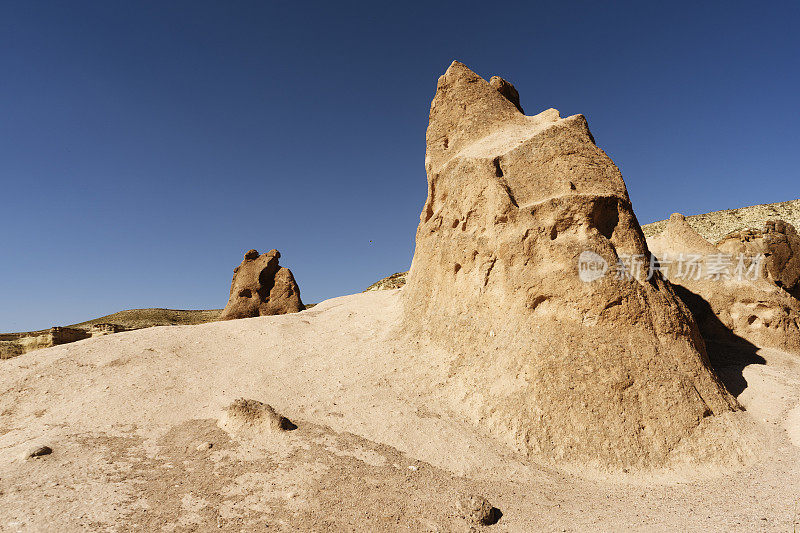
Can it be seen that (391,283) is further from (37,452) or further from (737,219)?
(737,219)

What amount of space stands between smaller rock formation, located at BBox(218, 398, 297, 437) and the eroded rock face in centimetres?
1170

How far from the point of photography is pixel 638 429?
6.56m

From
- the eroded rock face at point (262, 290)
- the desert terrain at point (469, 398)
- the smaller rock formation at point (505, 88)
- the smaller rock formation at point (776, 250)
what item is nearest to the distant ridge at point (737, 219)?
the smaller rock formation at point (776, 250)

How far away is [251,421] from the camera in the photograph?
7012 millimetres

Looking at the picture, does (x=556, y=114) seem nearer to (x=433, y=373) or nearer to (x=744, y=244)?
(x=433, y=373)

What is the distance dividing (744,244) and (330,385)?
16186mm

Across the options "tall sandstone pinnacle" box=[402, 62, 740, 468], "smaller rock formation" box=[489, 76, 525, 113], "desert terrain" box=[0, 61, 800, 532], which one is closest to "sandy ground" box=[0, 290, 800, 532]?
"desert terrain" box=[0, 61, 800, 532]

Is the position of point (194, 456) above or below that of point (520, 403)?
below

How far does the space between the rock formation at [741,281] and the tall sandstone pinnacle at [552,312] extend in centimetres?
636

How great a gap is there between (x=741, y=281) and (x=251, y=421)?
52.5 ft

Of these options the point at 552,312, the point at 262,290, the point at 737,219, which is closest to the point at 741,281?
the point at 552,312

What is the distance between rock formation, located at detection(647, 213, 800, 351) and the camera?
12.3 meters

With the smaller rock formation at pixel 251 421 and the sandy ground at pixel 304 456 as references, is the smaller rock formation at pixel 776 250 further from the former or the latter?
the smaller rock formation at pixel 251 421

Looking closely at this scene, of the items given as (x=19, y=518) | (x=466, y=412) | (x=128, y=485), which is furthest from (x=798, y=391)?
(x=19, y=518)
